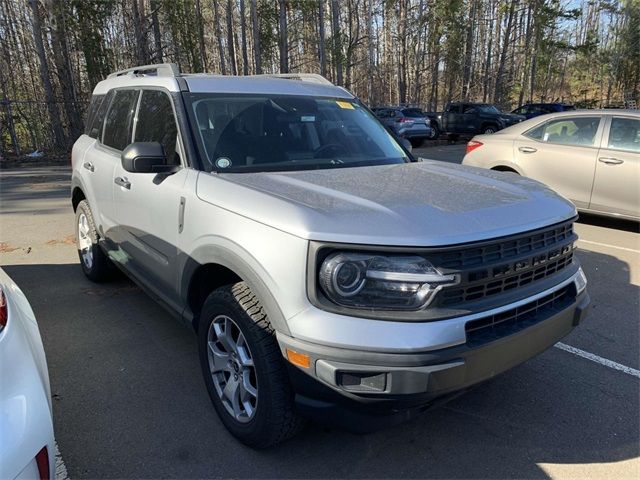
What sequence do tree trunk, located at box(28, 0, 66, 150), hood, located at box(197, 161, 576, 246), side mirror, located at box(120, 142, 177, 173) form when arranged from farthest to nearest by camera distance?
tree trunk, located at box(28, 0, 66, 150)
side mirror, located at box(120, 142, 177, 173)
hood, located at box(197, 161, 576, 246)

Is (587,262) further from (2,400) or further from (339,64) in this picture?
(339,64)

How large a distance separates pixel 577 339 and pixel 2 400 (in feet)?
12.5

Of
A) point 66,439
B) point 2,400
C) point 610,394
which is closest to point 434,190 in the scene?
point 610,394

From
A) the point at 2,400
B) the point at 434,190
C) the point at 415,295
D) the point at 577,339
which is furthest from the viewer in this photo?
the point at 577,339

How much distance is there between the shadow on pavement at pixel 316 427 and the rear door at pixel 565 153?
14.0 ft

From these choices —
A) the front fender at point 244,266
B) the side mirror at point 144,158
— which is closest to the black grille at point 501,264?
the front fender at point 244,266

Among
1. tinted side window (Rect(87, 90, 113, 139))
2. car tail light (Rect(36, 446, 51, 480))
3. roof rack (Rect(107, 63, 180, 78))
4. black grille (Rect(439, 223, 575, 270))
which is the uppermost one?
roof rack (Rect(107, 63, 180, 78))

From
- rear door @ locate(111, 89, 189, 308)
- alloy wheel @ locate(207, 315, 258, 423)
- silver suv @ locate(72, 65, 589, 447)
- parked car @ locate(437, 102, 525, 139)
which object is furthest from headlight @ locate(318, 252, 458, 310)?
parked car @ locate(437, 102, 525, 139)

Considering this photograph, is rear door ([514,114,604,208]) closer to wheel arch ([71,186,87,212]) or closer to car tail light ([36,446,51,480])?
wheel arch ([71,186,87,212])

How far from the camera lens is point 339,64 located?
2864 cm

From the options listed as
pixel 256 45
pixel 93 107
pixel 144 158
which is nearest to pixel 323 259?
pixel 144 158

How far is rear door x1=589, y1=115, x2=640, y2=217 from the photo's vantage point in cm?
653

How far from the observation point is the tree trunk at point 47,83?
1669 centimetres

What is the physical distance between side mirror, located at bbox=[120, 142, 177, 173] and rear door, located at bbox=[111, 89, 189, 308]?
10 cm
